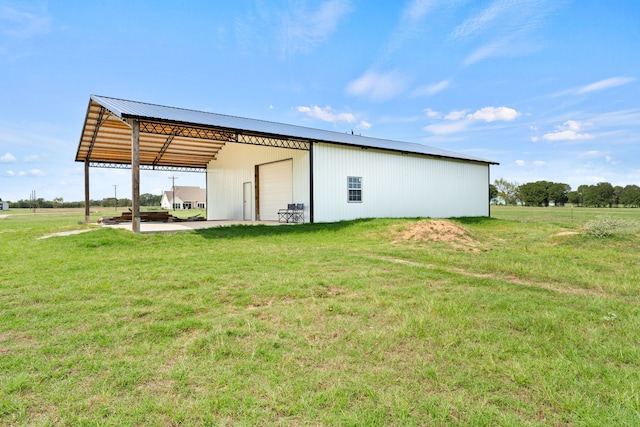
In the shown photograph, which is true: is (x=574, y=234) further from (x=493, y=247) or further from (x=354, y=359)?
(x=354, y=359)

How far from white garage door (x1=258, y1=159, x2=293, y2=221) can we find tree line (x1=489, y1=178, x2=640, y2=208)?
280ft

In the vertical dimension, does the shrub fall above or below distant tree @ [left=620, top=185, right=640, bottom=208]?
below

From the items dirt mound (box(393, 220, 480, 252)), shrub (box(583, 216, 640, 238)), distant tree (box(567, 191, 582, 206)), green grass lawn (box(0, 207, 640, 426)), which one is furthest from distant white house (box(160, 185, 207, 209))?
distant tree (box(567, 191, 582, 206))

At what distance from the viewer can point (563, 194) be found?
81062 millimetres

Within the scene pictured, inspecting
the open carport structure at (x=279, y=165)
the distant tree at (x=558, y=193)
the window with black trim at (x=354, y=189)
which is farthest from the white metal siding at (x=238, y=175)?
the distant tree at (x=558, y=193)

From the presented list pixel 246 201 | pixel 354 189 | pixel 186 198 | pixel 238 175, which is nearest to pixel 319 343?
pixel 354 189

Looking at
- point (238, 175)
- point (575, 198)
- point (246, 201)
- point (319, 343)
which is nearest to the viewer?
point (319, 343)

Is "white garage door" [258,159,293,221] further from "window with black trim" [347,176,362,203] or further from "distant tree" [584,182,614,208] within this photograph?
"distant tree" [584,182,614,208]

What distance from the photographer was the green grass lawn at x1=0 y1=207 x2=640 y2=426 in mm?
2184

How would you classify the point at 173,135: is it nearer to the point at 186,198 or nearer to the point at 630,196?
the point at 186,198

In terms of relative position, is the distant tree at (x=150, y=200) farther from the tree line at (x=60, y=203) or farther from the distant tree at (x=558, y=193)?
the distant tree at (x=558, y=193)

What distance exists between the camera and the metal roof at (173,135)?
12508 millimetres

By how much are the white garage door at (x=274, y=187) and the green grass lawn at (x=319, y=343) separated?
10.2 meters

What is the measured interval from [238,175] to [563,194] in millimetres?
89021
